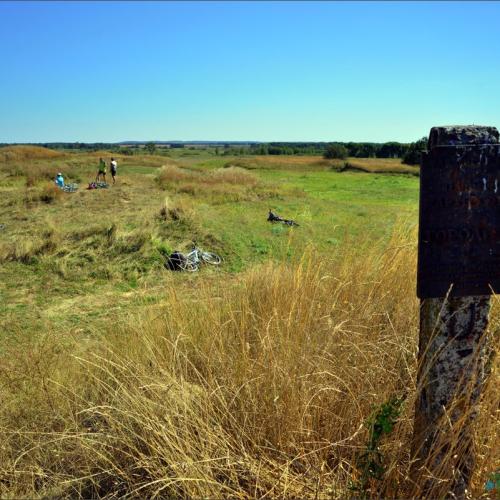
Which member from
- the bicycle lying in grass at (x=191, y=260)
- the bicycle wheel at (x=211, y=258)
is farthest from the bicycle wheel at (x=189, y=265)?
the bicycle wheel at (x=211, y=258)

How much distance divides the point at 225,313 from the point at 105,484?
4.55ft

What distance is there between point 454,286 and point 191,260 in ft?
25.1

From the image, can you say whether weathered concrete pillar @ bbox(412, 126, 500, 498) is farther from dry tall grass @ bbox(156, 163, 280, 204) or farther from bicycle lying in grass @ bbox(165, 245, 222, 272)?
dry tall grass @ bbox(156, 163, 280, 204)

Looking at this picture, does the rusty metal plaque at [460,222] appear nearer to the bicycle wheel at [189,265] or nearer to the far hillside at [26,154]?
the bicycle wheel at [189,265]

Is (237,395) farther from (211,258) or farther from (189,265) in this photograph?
(211,258)

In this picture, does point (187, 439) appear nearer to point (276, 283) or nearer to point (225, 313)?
point (225, 313)

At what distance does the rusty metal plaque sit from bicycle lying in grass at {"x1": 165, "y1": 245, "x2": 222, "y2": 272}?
7.06m

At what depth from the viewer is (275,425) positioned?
226cm

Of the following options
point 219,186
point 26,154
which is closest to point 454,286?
point 219,186

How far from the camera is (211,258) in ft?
33.0

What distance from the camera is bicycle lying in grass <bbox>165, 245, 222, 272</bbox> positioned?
9211mm

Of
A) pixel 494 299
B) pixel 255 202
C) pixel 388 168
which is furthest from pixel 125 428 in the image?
pixel 388 168

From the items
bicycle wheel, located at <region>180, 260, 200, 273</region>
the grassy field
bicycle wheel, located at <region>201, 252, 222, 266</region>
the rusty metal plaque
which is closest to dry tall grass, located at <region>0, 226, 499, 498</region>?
the grassy field

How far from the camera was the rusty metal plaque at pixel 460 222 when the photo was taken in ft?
6.44
